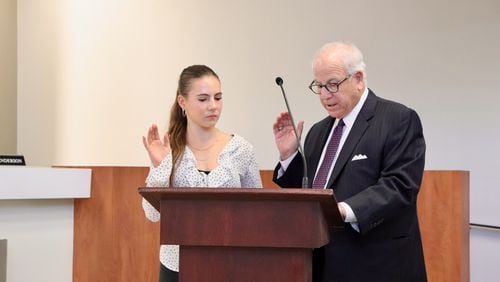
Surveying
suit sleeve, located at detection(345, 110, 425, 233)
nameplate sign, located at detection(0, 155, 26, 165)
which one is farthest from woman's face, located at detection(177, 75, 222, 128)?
nameplate sign, located at detection(0, 155, 26, 165)

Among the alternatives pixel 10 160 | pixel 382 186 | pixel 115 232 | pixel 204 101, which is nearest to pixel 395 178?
pixel 382 186

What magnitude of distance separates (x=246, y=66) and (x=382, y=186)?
7.80 feet

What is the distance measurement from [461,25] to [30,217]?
2.44m

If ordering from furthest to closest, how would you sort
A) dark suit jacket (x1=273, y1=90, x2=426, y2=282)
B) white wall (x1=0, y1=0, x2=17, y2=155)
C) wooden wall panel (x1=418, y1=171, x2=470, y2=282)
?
white wall (x1=0, y1=0, x2=17, y2=155)
wooden wall panel (x1=418, y1=171, x2=470, y2=282)
dark suit jacket (x1=273, y1=90, x2=426, y2=282)

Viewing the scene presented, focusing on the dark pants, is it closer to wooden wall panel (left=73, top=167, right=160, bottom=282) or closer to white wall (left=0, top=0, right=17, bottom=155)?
wooden wall panel (left=73, top=167, right=160, bottom=282)

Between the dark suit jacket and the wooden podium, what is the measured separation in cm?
30

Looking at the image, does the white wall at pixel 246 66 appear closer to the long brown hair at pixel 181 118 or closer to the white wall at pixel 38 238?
the white wall at pixel 38 238

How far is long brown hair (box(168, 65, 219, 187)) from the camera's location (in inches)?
78.9

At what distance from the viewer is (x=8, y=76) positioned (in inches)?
173

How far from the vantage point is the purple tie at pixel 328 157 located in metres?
1.71

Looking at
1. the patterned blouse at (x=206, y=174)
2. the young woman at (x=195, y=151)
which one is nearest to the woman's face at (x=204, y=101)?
the young woman at (x=195, y=151)

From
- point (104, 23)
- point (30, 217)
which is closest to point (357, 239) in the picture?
point (30, 217)

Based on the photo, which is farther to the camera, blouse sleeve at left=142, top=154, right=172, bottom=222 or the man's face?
blouse sleeve at left=142, top=154, right=172, bottom=222

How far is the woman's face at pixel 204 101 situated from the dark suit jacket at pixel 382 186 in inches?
21.1
